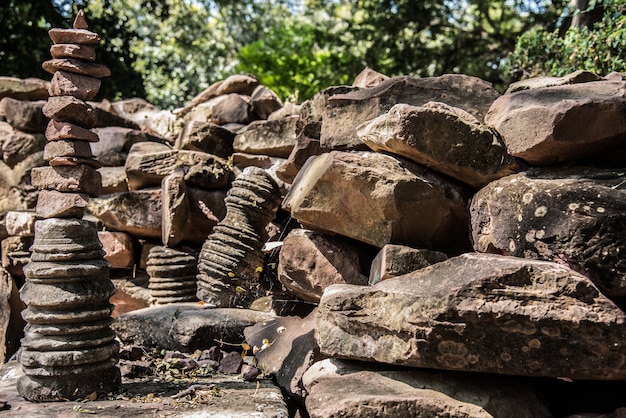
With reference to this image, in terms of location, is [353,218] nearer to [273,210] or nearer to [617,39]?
[273,210]

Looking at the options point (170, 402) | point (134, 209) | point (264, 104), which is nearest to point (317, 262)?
point (170, 402)

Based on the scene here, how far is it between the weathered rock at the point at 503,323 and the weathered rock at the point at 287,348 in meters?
0.86

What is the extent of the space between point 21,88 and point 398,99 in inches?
207

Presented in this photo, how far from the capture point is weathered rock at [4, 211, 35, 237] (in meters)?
6.45

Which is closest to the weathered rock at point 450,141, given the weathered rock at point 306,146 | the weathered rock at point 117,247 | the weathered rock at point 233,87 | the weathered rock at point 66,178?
the weathered rock at point 306,146

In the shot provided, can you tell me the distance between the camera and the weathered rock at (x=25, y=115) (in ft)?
23.0

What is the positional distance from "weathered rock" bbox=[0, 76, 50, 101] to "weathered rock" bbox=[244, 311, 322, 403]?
15.2 ft

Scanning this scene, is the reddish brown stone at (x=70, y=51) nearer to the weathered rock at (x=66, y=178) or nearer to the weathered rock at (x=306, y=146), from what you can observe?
the weathered rock at (x=66, y=178)

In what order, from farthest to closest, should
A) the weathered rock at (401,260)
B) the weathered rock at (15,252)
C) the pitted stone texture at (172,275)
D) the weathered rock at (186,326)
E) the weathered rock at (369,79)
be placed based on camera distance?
1. the weathered rock at (15,252)
2. the pitted stone texture at (172,275)
3. the weathered rock at (369,79)
4. the weathered rock at (186,326)
5. the weathered rock at (401,260)

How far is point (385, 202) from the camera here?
11.9ft

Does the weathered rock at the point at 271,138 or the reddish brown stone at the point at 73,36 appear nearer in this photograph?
the reddish brown stone at the point at 73,36

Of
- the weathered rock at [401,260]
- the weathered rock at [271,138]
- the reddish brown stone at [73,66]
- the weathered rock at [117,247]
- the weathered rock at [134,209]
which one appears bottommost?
the weathered rock at [117,247]

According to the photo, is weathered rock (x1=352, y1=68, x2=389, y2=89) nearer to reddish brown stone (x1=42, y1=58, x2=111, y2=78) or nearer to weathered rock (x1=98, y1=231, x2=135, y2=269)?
reddish brown stone (x1=42, y1=58, x2=111, y2=78)

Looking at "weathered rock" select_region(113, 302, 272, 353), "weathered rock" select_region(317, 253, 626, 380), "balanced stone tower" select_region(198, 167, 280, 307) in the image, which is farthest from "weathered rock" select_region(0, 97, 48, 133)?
"weathered rock" select_region(317, 253, 626, 380)
